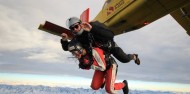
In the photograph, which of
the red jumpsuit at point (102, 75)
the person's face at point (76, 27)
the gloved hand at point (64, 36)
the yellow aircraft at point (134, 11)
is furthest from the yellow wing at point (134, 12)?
the person's face at point (76, 27)

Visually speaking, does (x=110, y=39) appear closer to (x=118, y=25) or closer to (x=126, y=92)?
(x=126, y=92)

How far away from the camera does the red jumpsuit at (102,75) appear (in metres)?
4.57

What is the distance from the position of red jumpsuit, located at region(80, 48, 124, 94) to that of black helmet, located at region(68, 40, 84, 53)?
23 cm

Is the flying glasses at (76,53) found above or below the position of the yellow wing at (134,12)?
below

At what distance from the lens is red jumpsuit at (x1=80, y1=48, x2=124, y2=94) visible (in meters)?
4.57

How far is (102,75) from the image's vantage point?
5359 mm

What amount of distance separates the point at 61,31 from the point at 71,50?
2.50 feet

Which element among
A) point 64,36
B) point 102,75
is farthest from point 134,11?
point 64,36

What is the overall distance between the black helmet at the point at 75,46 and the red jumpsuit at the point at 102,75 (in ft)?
0.76

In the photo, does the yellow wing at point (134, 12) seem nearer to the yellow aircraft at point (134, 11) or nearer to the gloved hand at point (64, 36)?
the yellow aircraft at point (134, 11)

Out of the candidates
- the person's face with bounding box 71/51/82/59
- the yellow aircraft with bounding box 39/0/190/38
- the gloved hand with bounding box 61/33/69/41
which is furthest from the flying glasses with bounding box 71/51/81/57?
the yellow aircraft with bounding box 39/0/190/38

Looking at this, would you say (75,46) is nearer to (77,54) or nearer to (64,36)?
(77,54)

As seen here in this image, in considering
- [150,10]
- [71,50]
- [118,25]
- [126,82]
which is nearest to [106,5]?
[118,25]

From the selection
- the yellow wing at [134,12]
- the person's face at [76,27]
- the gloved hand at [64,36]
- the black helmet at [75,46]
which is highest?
the yellow wing at [134,12]
